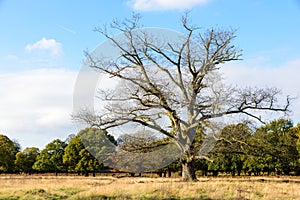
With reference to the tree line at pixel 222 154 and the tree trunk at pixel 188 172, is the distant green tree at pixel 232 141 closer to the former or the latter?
the tree line at pixel 222 154

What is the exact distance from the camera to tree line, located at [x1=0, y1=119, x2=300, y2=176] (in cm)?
2434

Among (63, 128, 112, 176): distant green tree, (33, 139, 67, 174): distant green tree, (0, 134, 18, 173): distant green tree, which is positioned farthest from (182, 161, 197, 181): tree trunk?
(0, 134, 18, 173): distant green tree

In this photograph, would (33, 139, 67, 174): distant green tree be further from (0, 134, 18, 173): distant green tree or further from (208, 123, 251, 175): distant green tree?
(208, 123, 251, 175): distant green tree

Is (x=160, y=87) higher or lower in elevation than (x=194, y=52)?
lower

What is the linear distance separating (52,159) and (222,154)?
4464 cm

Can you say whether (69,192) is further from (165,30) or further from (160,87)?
(165,30)

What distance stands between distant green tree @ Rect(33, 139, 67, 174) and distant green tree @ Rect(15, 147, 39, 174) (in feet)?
13.0

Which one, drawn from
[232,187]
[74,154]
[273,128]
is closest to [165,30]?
[232,187]

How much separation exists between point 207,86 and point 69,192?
1138 centimetres

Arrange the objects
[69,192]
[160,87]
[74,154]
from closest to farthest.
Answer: [69,192] < [160,87] < [74,154]

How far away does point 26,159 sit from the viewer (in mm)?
69562

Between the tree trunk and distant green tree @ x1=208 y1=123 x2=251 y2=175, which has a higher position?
distant green tree @ x1=208 y1=123 x2=251 y2=175

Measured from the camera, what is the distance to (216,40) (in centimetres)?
2484

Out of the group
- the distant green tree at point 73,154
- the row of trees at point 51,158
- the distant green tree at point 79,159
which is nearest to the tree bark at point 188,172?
the distant green tree at point 79,159
